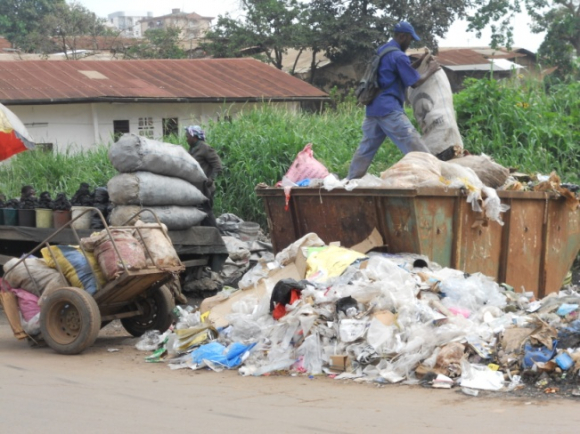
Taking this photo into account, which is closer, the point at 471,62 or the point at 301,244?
the point at 301,244

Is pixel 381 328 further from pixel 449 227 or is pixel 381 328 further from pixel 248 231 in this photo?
pixel 248 231

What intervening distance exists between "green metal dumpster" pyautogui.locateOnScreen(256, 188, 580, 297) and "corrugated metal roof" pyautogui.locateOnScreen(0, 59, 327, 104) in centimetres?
1343

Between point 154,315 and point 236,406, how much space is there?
8.96 ft

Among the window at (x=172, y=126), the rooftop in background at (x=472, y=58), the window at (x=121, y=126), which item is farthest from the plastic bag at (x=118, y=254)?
the rooftop in background at (x=472, y=58)

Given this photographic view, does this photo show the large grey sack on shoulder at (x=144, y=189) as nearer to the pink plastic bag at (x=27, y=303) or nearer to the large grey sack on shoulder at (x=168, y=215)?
the large grey sack on shoulder at (x=168, y=215)

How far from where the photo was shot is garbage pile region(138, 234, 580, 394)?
5621 millimetres

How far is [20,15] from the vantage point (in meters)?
42.9

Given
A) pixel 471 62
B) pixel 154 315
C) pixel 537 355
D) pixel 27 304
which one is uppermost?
pixel 471 62

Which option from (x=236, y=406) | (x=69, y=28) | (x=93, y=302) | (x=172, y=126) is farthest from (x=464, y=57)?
(x=236, y=406)

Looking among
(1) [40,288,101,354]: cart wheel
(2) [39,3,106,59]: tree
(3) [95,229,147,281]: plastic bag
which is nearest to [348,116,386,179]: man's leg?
(3) [95,229,147,281]: plastic bag

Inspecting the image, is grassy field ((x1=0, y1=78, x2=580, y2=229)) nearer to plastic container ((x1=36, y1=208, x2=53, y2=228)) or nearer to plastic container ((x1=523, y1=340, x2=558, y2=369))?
plastic container ((x1=36, y1=208, x2=53, y2=228))

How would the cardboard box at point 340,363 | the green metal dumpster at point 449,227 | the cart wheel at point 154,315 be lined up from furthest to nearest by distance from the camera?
the cart wheel at point 154,315
the green metal dumpster at point 449,227
the cardboard box at point 340,363

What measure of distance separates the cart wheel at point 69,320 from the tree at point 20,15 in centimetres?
3602

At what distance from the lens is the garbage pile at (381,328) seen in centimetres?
562
